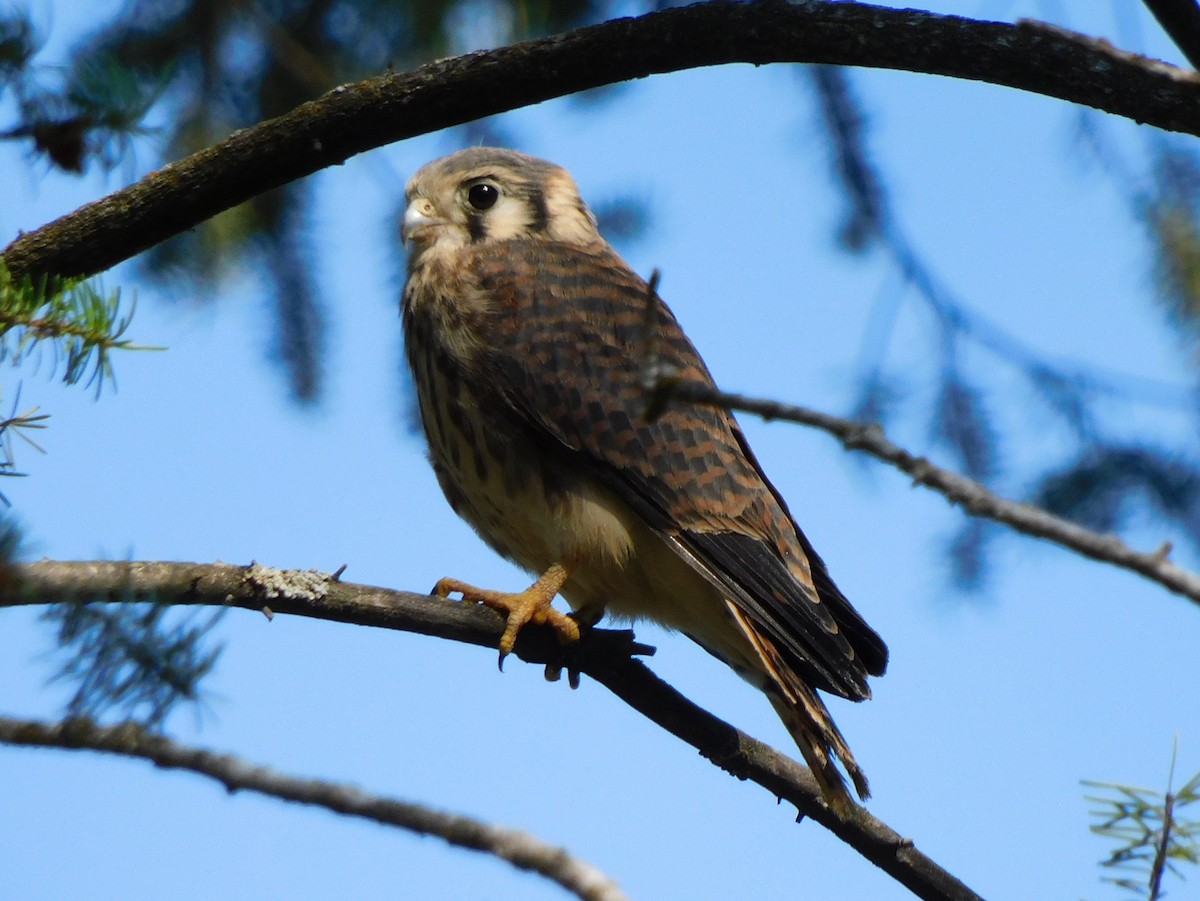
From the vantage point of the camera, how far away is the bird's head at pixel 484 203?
3490 millimetres

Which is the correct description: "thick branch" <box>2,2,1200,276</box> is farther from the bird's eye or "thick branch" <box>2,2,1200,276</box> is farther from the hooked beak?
the bird's eye

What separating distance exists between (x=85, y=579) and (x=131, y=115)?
0.82 meters

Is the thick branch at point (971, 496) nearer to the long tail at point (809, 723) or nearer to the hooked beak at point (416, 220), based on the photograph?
the long tail at point (809, 723)

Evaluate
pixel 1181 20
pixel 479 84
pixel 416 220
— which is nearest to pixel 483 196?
pixel 416 220

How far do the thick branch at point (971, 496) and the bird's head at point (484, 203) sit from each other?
2224mm

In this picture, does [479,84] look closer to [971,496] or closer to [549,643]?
[549,643]

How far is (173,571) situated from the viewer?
2.04 m

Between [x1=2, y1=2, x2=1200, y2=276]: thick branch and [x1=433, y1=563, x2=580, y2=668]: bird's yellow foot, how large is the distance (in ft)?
2.92

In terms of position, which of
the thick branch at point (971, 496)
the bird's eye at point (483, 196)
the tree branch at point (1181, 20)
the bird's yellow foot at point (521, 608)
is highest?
the bird's eye at point (483, 196)

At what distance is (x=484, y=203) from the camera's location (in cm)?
362

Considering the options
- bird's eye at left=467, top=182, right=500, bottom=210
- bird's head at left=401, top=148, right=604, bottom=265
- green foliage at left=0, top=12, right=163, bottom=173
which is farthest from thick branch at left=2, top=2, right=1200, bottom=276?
bird's eye at left=467, top=182, right=500, bottom=210

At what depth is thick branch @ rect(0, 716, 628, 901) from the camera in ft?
4.41

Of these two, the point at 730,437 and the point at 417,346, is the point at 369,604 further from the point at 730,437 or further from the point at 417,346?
the point at 730,437

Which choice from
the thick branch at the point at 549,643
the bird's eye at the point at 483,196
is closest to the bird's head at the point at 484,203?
the bird's eye at the point at 483,196
